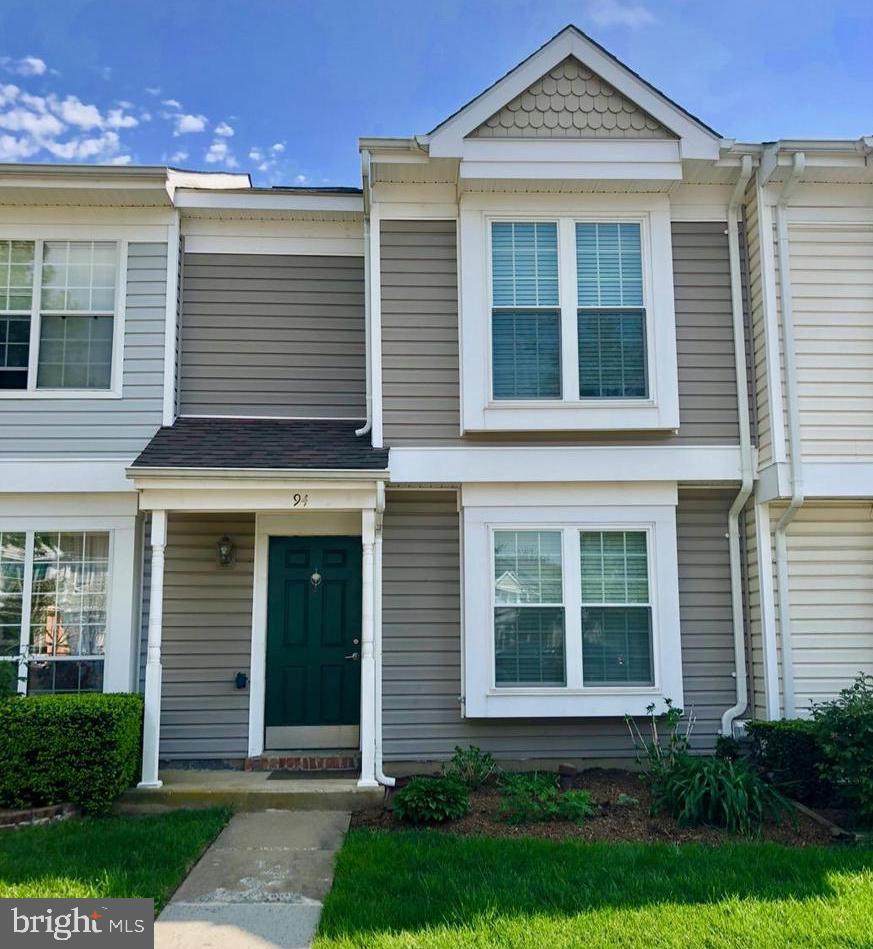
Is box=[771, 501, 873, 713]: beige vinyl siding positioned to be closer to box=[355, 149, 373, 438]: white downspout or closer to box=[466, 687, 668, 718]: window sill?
box=[466, 687, 668, 718]: window sill

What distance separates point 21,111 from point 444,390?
27.9ft

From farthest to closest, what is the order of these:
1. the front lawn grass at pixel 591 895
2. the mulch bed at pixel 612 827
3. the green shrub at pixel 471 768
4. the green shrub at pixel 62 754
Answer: the green shrub at pixel 471 768 < the green shrub at pixel 62 754 < the mulch bed at pixel 612 827 < the front lawn grass at pixel 591 895

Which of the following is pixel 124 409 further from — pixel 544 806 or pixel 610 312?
pixel 544 806

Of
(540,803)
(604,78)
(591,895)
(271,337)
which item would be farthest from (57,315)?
(591,895)

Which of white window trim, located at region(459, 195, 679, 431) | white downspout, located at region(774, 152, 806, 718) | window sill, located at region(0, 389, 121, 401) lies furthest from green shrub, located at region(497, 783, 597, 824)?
window sill, located at region(0, 389, 121, 401)

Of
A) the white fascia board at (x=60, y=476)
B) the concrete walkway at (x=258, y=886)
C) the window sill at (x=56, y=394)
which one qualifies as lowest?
the concrete walkway at (x=258, y=886)

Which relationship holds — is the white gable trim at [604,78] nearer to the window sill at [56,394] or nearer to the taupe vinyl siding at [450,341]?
the taupe vinyl siding at [450,341]

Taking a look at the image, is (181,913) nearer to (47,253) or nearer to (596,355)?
(596,355)

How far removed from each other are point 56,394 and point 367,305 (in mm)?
3092

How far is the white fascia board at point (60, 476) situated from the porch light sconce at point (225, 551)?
38.4 inches

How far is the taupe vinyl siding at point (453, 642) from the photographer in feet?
24.5

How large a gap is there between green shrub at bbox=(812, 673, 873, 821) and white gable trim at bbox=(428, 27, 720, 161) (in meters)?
4.92

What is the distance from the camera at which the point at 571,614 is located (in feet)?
24.5

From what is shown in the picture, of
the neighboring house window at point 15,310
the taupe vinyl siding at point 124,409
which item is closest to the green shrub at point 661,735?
the taupe vinyl siding at point 124,409
